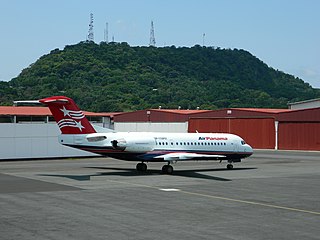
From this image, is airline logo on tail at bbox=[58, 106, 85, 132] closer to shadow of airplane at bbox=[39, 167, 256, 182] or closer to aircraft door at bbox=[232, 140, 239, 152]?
shadow of airplane at bbox=[39, 167, 256, 182]

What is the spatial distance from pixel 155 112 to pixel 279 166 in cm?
4671

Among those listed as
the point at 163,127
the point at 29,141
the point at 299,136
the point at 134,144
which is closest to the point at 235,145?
the point at 134,144

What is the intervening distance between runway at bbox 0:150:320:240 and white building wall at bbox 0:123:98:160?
54.5ft

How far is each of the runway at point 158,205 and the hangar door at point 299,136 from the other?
35578mm

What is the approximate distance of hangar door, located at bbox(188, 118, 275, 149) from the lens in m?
83.1

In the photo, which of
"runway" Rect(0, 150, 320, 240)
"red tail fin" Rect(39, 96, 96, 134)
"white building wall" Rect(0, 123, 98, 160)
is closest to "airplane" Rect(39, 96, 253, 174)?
"red tail fin" Rect(39, 96, 96, 134)

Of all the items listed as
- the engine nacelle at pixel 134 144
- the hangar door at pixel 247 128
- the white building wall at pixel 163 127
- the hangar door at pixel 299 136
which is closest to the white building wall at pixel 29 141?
the engine nacelle at pixel 134 144

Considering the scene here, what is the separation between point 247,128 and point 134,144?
46815 millimetres

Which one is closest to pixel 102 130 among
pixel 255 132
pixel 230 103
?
pixel 255 132

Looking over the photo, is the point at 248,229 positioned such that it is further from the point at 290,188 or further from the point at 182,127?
the point at 182,127

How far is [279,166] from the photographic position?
168 ft

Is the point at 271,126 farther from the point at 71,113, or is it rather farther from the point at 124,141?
the point at 71,113

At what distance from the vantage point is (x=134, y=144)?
41.1 metres

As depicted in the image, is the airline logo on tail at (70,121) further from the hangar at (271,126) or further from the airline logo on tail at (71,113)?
the hangar at (271,126)
